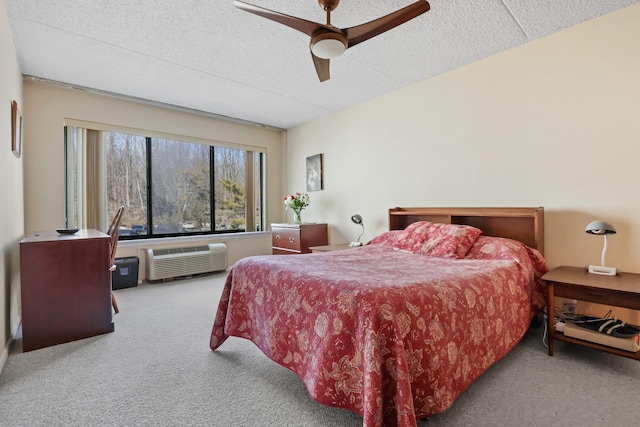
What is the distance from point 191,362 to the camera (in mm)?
2043

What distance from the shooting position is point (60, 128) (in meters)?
3.54

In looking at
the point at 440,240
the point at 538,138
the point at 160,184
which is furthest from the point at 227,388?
the point at 160,184

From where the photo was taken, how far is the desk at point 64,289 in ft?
7.36

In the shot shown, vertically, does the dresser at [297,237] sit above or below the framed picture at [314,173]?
below

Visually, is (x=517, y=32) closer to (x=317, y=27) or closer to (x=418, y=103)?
(x=418, y=103)

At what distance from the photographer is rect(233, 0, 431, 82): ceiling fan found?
176 centimetres

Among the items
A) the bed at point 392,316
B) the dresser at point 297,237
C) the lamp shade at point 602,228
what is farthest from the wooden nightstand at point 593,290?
the dresser at point 297,237

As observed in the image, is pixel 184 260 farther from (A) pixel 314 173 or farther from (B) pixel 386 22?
(B) pixel 386 22

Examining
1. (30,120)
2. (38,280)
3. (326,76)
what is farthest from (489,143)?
(30,120)

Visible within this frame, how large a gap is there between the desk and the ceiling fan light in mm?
2266

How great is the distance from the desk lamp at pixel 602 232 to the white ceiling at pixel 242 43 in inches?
61.9

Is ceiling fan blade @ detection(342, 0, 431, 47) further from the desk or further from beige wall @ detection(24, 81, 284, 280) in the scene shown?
beige wall @ detection(24, 81, 284, 280)

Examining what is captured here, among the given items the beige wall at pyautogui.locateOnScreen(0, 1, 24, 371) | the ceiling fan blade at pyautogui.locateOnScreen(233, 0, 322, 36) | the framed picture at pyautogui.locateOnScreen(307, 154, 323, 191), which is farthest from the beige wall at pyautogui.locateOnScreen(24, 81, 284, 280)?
the ceiling fan blade at pyautogui.locateOnScreen(233, 0, 322, 36)

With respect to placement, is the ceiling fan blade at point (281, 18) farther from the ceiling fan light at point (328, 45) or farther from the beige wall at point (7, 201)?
the beige wall at point (7, 201)
